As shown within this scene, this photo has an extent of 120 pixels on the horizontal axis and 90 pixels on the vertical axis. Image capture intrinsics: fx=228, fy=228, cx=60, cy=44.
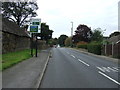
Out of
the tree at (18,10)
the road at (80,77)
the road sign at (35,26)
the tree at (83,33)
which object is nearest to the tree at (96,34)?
the tree at (83,33)

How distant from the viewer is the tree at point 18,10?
194 feet

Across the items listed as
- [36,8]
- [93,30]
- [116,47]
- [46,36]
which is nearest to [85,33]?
[93,30]

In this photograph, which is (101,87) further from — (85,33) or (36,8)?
(85,33)

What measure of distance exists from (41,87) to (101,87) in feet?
7.89

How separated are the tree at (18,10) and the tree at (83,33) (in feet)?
82.1

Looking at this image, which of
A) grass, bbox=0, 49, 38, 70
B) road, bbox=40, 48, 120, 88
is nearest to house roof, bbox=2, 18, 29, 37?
grass, bbox=0, 49, 38, 70

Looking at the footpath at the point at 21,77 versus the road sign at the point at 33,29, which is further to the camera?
the road sign at the point at 33,29

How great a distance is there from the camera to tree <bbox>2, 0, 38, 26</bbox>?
194ft

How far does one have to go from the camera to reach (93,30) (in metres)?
84.9

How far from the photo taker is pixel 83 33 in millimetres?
83438

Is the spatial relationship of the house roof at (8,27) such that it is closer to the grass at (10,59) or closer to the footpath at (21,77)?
the grass at (10,59)

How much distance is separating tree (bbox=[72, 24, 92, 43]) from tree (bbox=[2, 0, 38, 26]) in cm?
2503

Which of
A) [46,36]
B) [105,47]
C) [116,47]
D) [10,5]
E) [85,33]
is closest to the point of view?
[116,47]

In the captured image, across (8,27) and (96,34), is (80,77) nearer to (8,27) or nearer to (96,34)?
(8,27)
